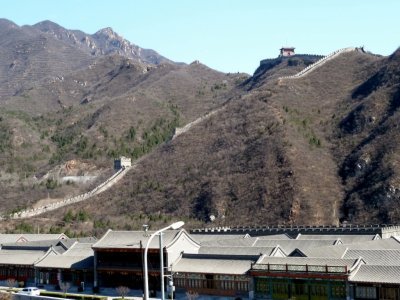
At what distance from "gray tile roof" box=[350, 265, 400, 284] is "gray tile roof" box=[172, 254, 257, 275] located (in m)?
12.6

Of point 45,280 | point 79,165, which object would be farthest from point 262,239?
point 79,165

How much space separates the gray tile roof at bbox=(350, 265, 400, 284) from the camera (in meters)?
63.5

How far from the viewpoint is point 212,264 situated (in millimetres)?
78062

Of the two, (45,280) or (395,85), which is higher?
(395,85)

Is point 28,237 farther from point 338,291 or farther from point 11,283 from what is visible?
point 338,291

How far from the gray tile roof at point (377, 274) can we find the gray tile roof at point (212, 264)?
12640 millimetres

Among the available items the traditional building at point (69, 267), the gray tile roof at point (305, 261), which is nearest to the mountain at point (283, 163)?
the traditional building at point (69, 267)

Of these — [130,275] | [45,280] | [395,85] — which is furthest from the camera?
[395,85]

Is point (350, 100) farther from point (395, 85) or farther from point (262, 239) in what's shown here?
point (262, 239)

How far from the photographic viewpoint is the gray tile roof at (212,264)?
75312 millimetres

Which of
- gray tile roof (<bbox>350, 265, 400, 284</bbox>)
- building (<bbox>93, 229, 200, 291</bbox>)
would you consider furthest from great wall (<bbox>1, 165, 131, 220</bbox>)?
gray tile roof (<bbox>350, 265, 400, 284</bbox>)

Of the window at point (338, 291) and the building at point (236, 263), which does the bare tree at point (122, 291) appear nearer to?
the building at point (236, 263)

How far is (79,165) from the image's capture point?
18325cm

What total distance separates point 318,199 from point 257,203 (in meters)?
10.7
